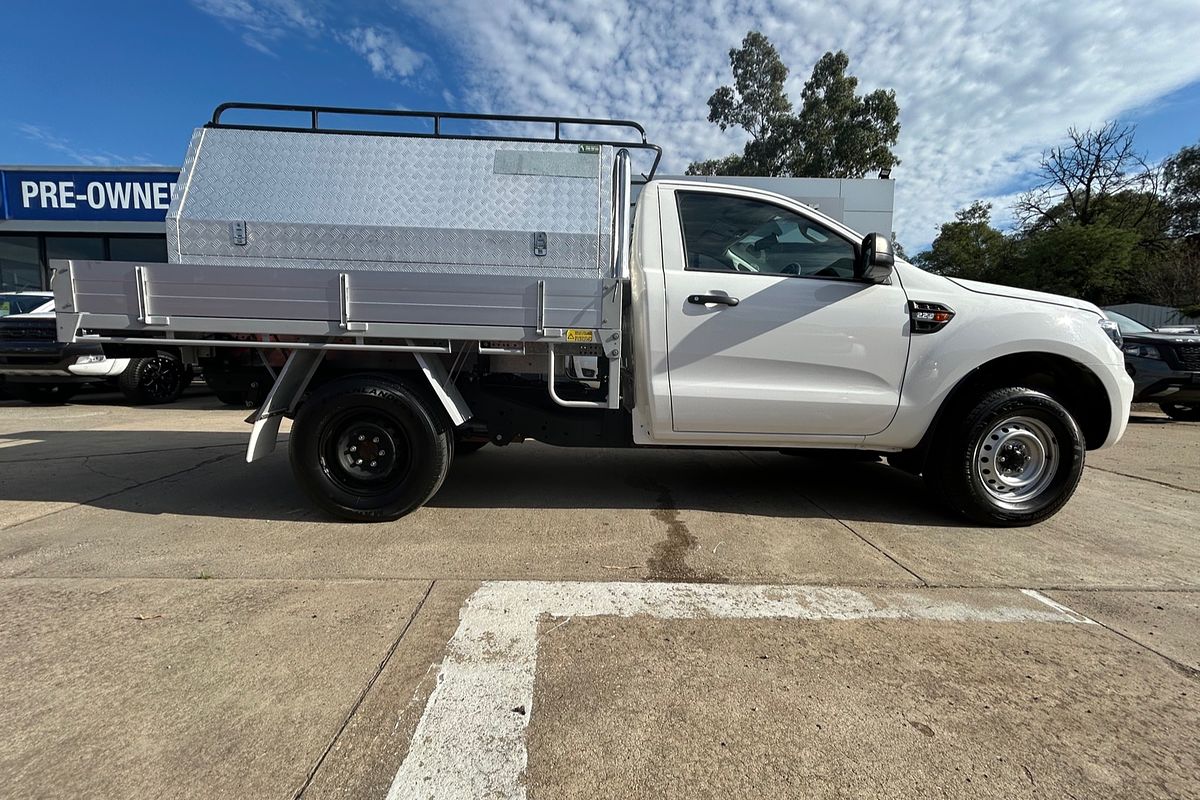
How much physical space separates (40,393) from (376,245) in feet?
33.0

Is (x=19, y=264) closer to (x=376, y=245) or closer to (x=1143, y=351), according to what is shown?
(x=376, y=245)

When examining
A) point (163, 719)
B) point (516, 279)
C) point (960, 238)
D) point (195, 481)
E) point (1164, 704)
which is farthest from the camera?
point (960, 238)

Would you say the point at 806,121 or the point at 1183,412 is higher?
the point at 806,121

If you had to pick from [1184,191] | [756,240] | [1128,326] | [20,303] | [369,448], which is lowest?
[369,448]

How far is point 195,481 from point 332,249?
2.49 metres

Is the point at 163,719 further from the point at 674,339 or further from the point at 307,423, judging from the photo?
the point at 674,339

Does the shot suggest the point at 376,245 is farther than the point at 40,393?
No

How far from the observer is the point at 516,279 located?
A: 3.34 meters

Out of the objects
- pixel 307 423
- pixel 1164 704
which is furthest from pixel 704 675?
pixel 307 423

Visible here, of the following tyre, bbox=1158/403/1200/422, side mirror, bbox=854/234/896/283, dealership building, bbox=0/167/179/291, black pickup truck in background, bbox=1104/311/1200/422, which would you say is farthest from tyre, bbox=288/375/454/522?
dealership building, bbox=0/167/179/291

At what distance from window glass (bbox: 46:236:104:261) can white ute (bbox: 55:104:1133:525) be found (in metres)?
13.5

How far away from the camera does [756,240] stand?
A: 3.78m

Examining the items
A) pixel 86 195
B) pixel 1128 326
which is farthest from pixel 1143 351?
pixel 86 195

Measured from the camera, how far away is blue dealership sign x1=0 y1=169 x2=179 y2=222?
1284cm
